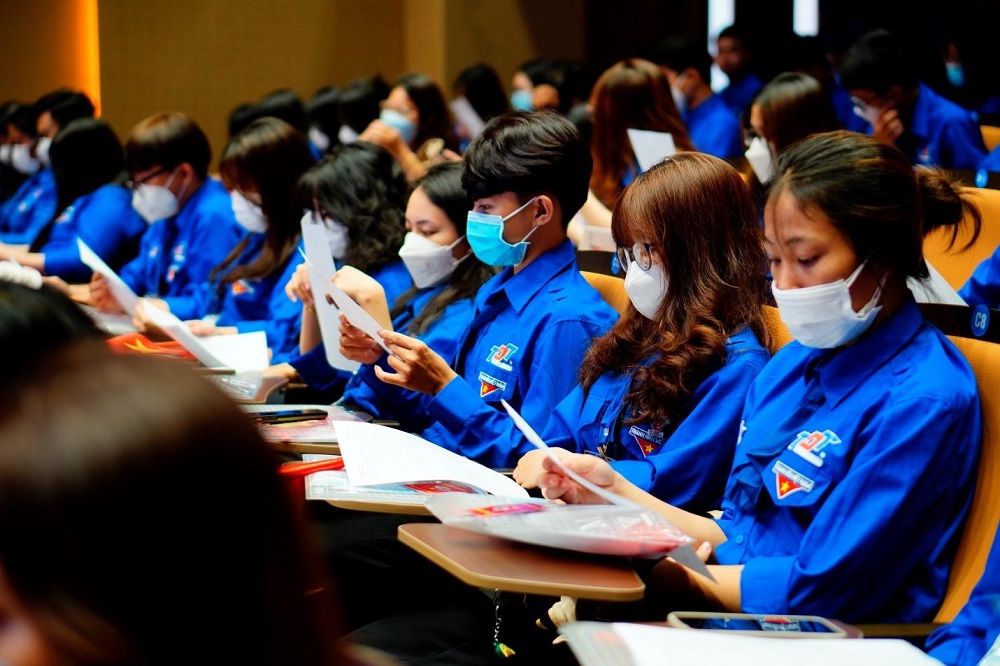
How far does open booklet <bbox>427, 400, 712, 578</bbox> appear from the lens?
1.43 metres

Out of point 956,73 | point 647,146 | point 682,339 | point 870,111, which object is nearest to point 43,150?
point 647,146

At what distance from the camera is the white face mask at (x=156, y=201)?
16.0ft

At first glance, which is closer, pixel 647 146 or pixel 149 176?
pixel 647 146

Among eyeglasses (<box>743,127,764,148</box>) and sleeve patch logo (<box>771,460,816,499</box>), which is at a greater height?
eyeglasses (<box>743,127,764,148</box>)

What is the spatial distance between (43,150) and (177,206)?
2.27 meters

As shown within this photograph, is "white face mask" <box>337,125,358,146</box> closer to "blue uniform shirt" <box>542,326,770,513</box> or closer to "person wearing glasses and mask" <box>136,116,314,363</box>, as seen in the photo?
"person wearing glasses and mask" <box>136,116,314,363</box>

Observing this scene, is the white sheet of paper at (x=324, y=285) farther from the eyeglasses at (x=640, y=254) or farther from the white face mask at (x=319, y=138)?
the white face mask at (x=319, y=138)

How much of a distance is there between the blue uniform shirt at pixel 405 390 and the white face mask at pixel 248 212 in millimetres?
1249

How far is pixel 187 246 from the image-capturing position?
4820 mm

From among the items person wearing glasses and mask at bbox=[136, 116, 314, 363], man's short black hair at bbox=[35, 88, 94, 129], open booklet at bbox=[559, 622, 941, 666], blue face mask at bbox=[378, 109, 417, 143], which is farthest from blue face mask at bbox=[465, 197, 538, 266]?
man's short black hair at bbox=[35, 88, 94, 129]

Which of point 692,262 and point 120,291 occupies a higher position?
point 692,262

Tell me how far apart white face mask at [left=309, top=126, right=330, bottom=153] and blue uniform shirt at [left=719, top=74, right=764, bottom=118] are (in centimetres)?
238

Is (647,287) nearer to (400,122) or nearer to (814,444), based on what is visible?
(814,444)

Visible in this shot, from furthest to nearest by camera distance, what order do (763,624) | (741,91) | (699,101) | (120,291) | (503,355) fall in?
1. (741,91)
2. (699,101)
3. (120,291)
4. (503,355)
5. (763,624)
